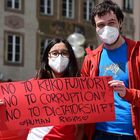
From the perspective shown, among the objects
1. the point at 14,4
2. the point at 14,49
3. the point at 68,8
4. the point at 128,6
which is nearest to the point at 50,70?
the point at 14,49

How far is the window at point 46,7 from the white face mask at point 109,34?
869 inches

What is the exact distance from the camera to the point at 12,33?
25578 millimetres

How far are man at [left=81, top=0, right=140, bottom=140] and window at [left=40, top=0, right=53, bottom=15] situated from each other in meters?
22.0

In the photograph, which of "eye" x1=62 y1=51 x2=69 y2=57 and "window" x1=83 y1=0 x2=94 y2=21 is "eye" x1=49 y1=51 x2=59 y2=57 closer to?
"eye" x1=62 y1=51 x2=69 y2=57

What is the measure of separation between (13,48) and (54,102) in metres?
21.0

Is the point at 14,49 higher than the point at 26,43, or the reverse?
the point at 26,43

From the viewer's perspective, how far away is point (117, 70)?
188 inches

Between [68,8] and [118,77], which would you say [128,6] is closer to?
[68,8]

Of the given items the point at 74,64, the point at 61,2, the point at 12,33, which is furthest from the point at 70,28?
the point at 74,64

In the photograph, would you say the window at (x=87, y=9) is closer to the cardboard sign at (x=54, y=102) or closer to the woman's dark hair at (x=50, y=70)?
the woman's dark hair at (x=50, y=70)

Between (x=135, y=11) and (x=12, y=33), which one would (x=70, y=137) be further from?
(x=135, y=11)

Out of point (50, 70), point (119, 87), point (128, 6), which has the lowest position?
point (119, 87)

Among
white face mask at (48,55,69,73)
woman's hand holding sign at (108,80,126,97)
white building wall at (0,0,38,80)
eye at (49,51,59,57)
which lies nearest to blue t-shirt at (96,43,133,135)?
woman's hand holding sign at (108,80,126,97)

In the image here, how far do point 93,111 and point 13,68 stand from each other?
20530 mm
